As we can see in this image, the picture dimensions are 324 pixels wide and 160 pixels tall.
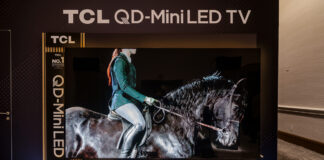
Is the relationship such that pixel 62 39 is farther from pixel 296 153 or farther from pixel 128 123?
pixel 296 153

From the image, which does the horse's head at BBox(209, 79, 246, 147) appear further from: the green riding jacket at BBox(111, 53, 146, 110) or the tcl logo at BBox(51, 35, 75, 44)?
the tcl logo at BBox(51, 35, 75, 44)

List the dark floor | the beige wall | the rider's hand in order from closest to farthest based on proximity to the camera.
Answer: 1. the rider's hand
2. the dark floor
3. the beige wall

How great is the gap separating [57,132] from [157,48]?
65.0 inches

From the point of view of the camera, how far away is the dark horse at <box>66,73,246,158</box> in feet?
6.63

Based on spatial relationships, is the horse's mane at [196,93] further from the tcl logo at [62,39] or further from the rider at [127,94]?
the tcl logo at [62,39]

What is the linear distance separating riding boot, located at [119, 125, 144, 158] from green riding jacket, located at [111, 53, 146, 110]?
0.34 meters

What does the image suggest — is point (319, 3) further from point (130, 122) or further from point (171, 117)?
point (130, 122)

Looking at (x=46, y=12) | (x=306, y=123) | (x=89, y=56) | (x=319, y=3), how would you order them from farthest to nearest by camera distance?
(x=306, y=123) → (x=319, y=3) → (x=46, y=12) → (x=89, y=56)

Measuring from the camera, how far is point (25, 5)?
2.19 metres

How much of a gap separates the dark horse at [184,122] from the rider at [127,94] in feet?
0.46

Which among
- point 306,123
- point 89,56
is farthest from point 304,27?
point 89,56

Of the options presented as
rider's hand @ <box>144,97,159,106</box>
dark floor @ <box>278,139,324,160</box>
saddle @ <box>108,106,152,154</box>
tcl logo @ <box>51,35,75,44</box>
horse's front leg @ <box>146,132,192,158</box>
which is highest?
tcl logo @ <box>51,35,75,44</box>

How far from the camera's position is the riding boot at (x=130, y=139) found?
6.73 ft

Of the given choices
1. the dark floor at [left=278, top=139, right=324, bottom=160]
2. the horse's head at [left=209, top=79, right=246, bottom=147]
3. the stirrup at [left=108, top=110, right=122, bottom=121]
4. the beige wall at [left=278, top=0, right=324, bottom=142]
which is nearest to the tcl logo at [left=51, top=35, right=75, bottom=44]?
the stirrup at [left=108, top=110, right=122, bottom=121]
